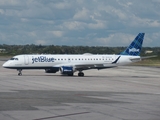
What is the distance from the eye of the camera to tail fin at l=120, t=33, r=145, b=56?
6438 cm

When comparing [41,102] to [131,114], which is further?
[41,102]

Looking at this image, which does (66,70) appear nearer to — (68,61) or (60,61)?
(60,61)

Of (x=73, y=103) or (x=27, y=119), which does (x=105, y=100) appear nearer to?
(x=73, y=103)

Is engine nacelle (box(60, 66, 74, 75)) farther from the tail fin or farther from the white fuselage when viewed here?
the tail fin

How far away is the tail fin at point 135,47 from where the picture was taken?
64375mm

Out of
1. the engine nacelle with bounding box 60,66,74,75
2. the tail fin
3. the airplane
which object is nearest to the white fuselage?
the airplane

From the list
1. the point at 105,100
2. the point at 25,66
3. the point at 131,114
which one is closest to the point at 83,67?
the point at 25,66

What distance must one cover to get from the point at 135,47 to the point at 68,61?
10.5 m

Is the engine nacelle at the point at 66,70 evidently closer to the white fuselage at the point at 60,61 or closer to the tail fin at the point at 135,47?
the white fuselage at the point at 60,61

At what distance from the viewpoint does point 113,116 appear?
20.9 m

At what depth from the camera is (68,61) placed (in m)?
59.3

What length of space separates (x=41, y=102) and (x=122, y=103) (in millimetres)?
4453

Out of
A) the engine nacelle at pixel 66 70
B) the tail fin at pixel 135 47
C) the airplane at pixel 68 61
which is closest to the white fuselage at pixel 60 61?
the airplane at pixel 68 61

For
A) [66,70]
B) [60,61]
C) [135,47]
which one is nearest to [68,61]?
[60,61]
